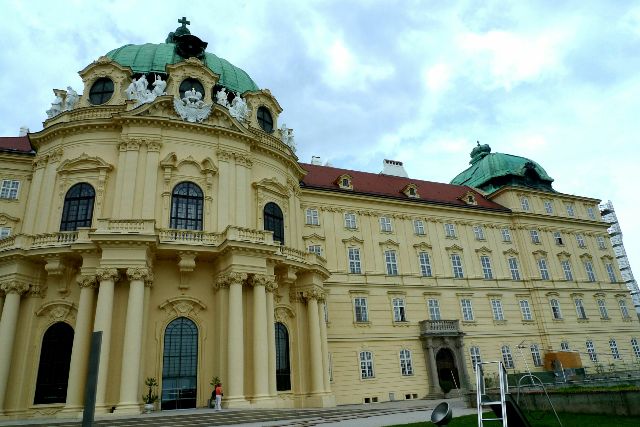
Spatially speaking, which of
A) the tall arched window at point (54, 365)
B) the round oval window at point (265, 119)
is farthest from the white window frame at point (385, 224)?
the tall arched window at point (54, 365)

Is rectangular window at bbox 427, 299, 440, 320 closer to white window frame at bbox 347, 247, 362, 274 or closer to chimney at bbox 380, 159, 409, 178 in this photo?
white window frame at bbox 347, 247, 362, 274

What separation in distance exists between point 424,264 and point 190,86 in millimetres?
21707

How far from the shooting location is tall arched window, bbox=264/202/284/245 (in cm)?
2795

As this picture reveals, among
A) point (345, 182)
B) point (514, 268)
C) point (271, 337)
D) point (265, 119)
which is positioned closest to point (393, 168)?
point (345, 182)

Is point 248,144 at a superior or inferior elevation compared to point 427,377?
superior

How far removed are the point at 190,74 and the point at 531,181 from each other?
34296mm

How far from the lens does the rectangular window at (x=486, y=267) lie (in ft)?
127

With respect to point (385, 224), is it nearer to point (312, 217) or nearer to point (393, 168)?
point (312, 217)

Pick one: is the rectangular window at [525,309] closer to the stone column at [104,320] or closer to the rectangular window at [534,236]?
the rectangular window at [534,236]

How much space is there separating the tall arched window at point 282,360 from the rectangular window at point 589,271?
105ft

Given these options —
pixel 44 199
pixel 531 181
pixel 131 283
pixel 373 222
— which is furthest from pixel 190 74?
pixel 531 181

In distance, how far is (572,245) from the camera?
43875 mm

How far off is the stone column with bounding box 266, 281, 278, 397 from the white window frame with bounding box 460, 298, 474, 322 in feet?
59.4

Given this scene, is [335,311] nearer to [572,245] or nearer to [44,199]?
[44,199]
